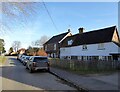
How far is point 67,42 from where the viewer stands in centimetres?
6078

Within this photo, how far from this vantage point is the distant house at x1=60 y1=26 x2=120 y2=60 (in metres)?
38.2

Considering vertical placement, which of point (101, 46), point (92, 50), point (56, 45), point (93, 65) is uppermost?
point (56, 45)

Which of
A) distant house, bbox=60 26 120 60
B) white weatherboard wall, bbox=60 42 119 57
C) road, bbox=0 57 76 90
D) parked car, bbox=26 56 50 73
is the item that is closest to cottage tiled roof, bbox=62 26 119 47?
distant house, bbox=60 26 120 60

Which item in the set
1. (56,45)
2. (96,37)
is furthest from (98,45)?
(56,45)

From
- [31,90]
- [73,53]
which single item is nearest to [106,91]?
[31,90]

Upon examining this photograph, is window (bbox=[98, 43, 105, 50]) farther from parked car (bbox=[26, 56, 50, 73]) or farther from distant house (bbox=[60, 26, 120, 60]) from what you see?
parked car (bbox=[26, 56, 50, 73])

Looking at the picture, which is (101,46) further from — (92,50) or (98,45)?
(92,50)

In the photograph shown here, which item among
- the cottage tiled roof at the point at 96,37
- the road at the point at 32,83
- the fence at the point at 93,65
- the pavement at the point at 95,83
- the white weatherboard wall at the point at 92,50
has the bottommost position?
the road at the point at 32,83

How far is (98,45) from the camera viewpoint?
41781 mm

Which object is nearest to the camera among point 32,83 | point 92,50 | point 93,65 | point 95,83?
point 95,83

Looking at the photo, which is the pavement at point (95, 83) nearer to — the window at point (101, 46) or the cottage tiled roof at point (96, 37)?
the cottage tiled roof at point (96, 37)

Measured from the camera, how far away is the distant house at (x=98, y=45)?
125 ft

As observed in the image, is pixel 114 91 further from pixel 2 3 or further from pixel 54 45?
pixel 54 45

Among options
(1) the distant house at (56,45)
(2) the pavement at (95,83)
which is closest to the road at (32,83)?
(2) the pavement at (95,83)
